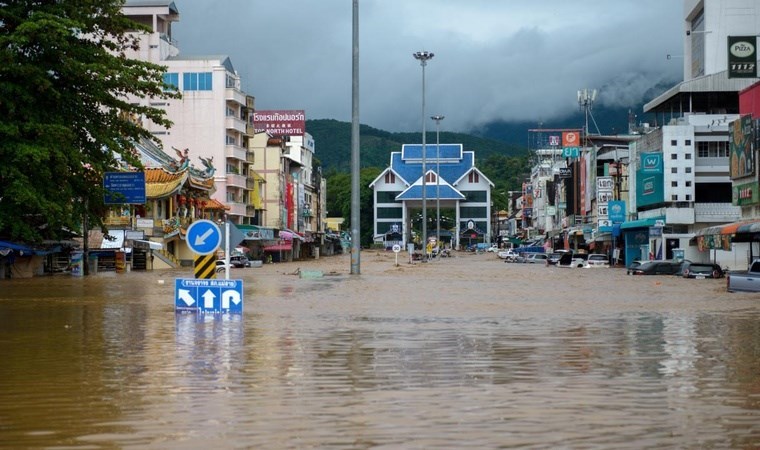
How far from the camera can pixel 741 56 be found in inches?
2340

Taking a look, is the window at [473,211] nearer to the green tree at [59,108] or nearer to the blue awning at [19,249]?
the blue awning at [19,249]

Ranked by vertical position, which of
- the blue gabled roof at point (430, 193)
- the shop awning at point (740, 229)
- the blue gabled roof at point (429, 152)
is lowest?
the shop awning at point (740, 229)

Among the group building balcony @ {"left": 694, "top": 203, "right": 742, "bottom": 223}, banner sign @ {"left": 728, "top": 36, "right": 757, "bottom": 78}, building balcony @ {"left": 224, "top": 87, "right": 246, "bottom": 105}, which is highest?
building balcony @ {"left": 224, "top": 87, "right": 246, "bottom": 105}

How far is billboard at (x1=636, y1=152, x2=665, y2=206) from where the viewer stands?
257 feet

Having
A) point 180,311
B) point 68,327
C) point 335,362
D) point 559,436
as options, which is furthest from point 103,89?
point 559,436

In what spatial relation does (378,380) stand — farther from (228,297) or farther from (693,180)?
(693,180)

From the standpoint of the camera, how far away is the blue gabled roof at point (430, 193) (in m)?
174

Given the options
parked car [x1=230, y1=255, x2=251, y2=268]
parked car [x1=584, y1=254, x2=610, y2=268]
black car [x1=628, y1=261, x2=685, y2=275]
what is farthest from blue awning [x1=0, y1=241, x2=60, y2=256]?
parked car [x1=584, y1=254, x2=610, y2=268]

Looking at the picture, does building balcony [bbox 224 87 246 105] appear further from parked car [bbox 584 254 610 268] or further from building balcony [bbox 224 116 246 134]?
parked car [bbox 584 254 610 268]

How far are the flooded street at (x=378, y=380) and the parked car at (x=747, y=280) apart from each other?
12.6 m

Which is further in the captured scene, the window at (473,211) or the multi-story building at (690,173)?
the window at (473,211)

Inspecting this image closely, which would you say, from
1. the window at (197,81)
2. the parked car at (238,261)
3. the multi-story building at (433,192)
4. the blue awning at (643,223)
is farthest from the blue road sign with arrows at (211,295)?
the multi-story building at (433,192)

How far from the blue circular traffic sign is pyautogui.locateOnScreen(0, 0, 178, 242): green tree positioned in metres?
13.2

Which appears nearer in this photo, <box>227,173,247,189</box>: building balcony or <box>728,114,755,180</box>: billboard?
<box>728,114,755,180</box>: billboard
